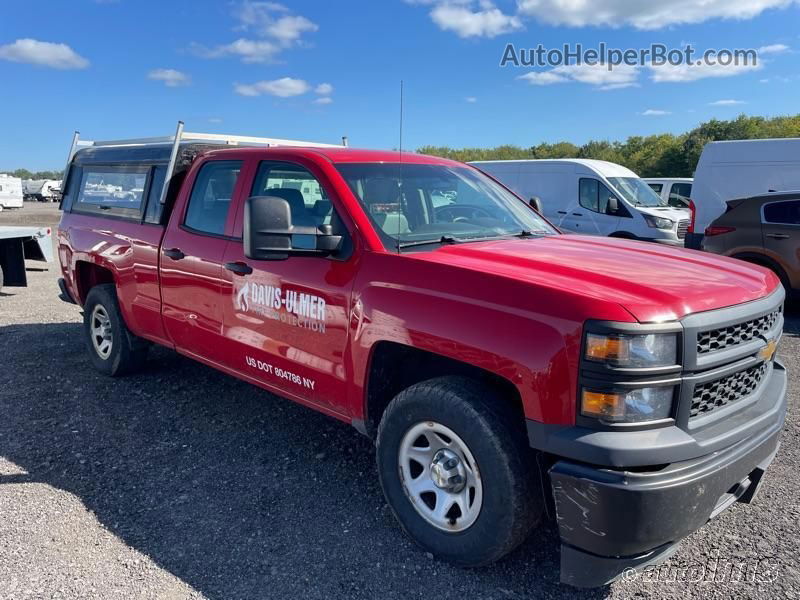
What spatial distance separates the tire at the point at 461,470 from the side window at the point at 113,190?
121 inches

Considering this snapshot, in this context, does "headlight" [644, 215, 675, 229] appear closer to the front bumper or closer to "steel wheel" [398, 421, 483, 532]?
the front bumper

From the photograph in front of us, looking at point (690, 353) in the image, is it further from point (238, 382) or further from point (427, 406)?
point (238, 382)

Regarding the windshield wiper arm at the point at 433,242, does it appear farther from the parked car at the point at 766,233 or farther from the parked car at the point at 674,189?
the parked car at the point at 674,189

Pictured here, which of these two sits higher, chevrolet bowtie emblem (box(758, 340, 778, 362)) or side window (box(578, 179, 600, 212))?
side window (box(578, 179, 600, 212))

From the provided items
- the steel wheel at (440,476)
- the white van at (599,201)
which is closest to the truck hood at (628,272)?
the steel wheel at (440,476)

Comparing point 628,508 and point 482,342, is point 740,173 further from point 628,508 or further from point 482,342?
point 628,508

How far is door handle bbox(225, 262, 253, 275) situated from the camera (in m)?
3.73

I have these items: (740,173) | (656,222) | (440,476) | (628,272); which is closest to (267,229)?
(440,476)

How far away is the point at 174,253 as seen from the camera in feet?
14.3

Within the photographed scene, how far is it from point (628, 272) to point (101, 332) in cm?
458

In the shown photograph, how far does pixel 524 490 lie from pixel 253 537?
1.41 meters

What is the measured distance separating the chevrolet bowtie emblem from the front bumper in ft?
1.78

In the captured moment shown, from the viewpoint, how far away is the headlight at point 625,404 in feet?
7.72

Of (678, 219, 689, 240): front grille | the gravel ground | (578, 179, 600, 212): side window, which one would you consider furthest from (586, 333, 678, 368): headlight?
(678, 219, 689, 240): front grille
